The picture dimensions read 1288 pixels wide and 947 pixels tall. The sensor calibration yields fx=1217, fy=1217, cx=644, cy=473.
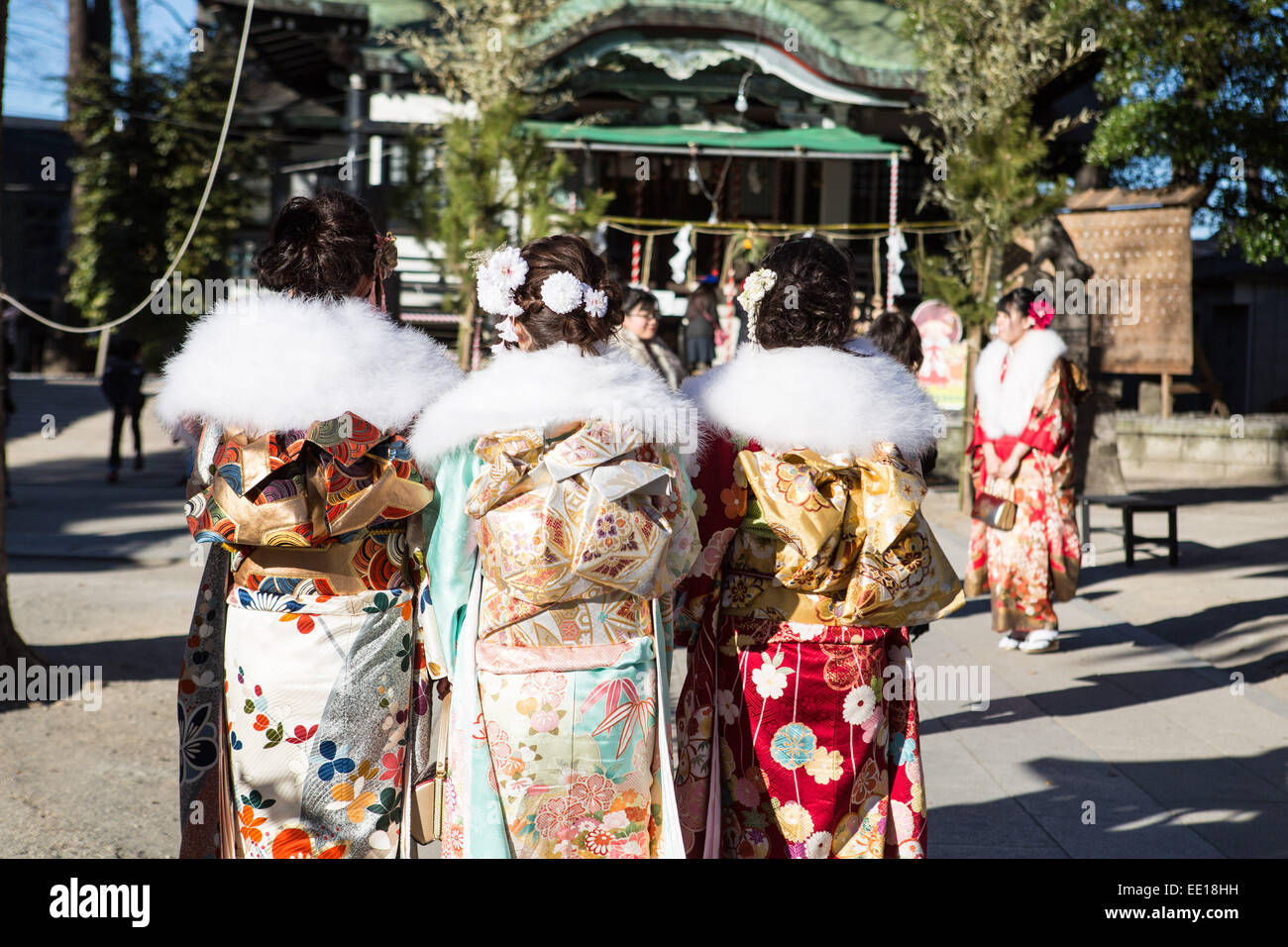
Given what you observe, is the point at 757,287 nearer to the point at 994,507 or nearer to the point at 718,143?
the point at 994,507

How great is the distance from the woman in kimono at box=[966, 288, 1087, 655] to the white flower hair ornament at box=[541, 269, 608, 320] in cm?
435

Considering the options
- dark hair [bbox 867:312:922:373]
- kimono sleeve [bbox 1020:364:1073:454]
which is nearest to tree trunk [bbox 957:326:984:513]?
kimono sleeve [bbox 1020:364:1073:454]

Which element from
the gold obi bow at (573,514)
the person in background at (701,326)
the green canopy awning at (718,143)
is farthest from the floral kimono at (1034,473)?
the green canopy awning at (718,143)

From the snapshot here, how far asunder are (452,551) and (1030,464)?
15.2 feet

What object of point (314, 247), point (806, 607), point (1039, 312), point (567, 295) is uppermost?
point (1039, 312)

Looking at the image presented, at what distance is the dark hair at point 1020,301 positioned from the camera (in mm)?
6496

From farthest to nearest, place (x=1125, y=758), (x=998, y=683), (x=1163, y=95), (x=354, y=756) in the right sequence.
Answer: (x=1163, y=95) < (x=998, y=683) < (x=1125, y=758) < (x=354, y=756)

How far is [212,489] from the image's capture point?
9.00 feet

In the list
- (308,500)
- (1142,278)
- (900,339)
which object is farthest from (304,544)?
(1142,278)

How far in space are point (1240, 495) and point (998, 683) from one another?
9151mm

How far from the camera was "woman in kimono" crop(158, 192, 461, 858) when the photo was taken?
106 inches

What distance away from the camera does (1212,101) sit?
40.2 ft
